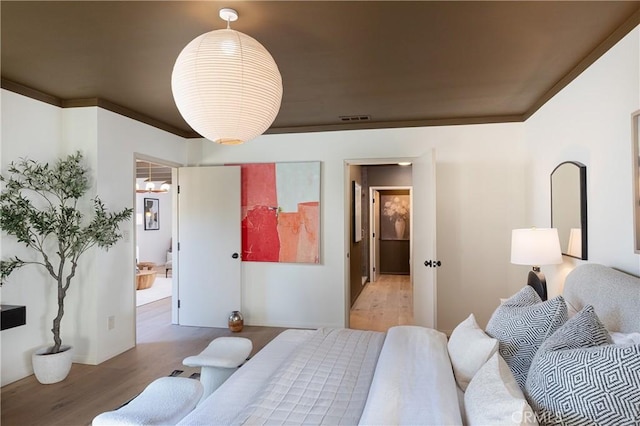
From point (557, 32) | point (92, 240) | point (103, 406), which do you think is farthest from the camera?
point (92, 240)

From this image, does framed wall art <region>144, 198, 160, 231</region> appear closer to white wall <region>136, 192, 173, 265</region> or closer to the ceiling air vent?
white wall <region>136, 192, 173, 265</region>

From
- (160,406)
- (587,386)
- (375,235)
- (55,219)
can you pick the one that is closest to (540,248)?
(587,386)

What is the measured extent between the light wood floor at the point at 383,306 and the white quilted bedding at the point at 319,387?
102 inches

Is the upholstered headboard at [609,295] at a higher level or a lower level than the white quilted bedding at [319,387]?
higher

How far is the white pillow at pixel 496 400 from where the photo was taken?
1.01m

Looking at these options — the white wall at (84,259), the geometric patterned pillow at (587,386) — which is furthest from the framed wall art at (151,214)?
the geometric patterned pillow at (587,386)

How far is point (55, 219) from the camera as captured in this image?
3145 mm

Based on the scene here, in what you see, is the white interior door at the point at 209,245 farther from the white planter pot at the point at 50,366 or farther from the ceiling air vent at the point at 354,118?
the white planter pot at the point at 50,366

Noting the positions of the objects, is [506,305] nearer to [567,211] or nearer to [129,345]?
[567,211]

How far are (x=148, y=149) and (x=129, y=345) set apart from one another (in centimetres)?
211

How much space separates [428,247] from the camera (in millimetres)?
3797

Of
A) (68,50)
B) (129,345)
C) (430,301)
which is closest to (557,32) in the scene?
(430,301)

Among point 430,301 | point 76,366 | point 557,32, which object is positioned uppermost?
point 557,32

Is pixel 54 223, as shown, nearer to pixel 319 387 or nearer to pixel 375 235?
pixel 319 387
